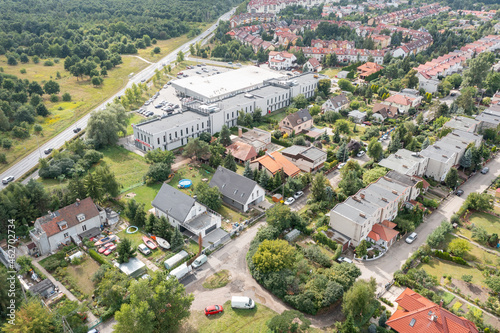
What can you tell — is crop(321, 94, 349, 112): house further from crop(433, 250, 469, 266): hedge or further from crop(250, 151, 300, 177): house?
crop(433, 250, 469, 266): hedge

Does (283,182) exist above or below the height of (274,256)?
below

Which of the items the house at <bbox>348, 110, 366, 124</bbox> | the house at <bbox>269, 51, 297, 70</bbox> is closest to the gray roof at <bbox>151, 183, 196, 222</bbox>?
the house at <bbox>348, 110, 366, 124</bbox>

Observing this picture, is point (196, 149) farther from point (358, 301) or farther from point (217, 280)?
point (358, 301)

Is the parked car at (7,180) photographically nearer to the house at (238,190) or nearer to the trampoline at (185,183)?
the trampoline at (185,183)

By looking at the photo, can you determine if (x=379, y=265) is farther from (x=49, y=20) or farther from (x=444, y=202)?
(x=49, y=20)

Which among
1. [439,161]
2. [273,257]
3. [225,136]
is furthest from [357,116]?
[273,257]

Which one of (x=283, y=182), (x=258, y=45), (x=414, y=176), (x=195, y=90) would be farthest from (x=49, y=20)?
(x=414, y=176)
